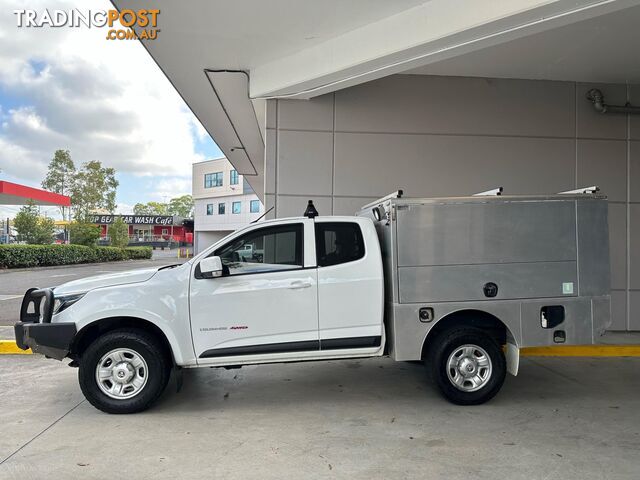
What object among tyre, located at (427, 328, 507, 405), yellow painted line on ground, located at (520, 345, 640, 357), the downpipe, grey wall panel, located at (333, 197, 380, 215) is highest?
the downpipe

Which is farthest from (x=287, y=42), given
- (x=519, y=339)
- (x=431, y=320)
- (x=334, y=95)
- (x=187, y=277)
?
(x=519, y=339)

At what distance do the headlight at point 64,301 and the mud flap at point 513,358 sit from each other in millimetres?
4615

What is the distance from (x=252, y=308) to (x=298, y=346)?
63 centimetres

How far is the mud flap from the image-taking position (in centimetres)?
536

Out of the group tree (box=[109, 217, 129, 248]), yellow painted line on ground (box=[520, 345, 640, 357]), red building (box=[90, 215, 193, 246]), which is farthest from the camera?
red building (box=[90, 215, 193, 246])

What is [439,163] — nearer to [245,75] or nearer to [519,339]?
[245,75]

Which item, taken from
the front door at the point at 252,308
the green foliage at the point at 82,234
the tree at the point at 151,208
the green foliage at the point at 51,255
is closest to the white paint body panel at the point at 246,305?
the front door at the point at 252,308

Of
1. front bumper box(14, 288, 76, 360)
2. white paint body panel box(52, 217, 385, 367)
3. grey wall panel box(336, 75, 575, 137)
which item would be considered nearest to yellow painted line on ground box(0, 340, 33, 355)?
front bumper box(14, 288, 76, 360)

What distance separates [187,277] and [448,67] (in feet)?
20.9

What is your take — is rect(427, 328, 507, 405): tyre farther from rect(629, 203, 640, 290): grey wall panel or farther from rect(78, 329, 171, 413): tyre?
rect(629, 203, 640, 290): grey wall panel

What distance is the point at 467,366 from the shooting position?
208 inches

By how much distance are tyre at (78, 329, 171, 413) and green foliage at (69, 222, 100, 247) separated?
35.2 meters

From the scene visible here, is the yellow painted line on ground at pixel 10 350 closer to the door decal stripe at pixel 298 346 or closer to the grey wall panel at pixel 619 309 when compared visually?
the door decal stripe at pixel 298 346

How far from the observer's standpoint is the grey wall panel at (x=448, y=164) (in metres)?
9.14
